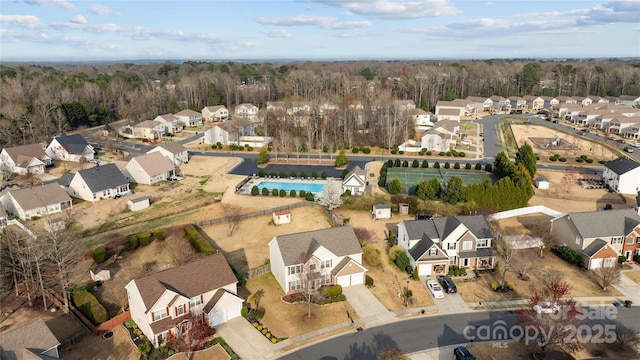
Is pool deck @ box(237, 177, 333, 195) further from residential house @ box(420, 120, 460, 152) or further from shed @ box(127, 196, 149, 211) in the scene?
residential house @ box(420, 120, 460, 152)

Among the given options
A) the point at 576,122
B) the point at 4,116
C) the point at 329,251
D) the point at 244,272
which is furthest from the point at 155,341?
the point at 576,122

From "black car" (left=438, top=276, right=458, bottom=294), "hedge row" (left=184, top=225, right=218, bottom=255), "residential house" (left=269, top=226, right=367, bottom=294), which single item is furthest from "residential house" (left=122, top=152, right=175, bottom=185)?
"black car" (left=438, top=276, right=458, bottom=294)

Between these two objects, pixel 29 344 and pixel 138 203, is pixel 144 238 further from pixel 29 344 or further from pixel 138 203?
pixel 29 344

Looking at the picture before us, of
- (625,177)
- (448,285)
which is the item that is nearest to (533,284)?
(448,285)

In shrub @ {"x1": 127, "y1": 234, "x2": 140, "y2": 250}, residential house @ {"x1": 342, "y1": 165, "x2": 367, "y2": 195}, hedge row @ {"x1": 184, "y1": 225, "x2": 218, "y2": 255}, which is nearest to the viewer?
hedge row @ {"x1": 184, "y1": 225, "x2": 218, "y2": 255}

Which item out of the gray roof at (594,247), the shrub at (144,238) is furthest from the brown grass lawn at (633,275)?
the shrub at (144,238)
